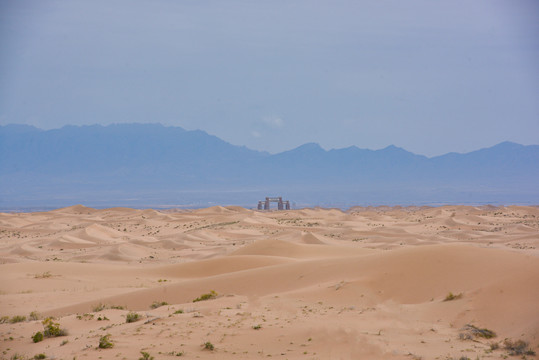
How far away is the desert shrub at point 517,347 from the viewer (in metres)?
8.95

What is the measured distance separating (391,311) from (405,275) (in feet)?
7.20

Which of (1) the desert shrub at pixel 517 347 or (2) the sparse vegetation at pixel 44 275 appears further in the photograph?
(2) the sparse vegetation at pixel 44 275

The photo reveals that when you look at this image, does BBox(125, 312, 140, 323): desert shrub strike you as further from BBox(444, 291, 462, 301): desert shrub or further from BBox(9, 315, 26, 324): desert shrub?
BBox(444, 291, 462, 301): desert shrub

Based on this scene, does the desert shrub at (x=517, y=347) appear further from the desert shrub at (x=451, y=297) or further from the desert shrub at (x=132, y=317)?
the desert shrub at (x=132, y=317)

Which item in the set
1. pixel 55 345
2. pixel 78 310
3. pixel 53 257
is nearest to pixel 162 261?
pixel 53 257

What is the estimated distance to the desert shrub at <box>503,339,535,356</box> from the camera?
29.4ft

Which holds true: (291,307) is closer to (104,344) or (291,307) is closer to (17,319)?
(104,344)

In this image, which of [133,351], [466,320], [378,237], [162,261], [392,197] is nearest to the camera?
[133,351]

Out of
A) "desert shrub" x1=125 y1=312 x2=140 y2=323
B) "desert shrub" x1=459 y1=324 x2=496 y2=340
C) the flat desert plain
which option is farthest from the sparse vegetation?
"desert shrub" x1=459 y1=324 x2=496 y2=340

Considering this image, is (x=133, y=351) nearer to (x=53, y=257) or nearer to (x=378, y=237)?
(x=53, y=257)

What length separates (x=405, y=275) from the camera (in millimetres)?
13969

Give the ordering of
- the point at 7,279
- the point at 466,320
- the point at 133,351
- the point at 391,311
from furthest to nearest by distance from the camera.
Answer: the point at 7,279 → the point at 391,311 → the point at 466,320 → the point at 133,351

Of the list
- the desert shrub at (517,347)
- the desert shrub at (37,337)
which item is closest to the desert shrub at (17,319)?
the desert shrub at (37,337)

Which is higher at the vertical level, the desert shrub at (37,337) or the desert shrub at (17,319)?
the desert shrub at (37,337)
